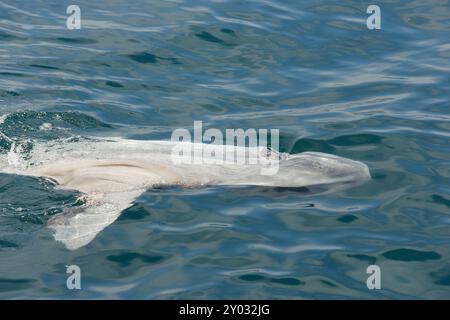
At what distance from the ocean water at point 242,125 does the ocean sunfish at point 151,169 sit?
190mm

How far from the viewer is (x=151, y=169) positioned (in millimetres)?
11266

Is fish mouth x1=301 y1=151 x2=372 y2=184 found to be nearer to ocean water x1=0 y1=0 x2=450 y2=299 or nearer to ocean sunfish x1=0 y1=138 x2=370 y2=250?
ocean sunfish x1=0 y1=138 x2=370 y2=250

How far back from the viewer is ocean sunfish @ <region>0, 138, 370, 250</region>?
35.6 ft

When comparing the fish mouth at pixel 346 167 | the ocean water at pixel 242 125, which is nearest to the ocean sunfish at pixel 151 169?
the fish mouth at pixel 346 167

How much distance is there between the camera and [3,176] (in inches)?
436

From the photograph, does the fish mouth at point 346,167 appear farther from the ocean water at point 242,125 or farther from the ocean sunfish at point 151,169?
the ocean water at point 242,125

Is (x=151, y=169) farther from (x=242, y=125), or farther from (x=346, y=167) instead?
(x=346, y=167)

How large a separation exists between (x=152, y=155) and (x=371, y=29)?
724 centimetres

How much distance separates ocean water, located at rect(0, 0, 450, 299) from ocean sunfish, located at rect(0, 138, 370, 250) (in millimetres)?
190

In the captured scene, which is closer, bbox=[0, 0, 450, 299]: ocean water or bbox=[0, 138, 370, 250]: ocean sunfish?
bbox=[0, 0, 450, 299]: ocean water

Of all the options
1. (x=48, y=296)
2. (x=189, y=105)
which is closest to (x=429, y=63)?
(x=189, y=105)

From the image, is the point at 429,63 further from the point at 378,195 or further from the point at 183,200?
the point at 183,200

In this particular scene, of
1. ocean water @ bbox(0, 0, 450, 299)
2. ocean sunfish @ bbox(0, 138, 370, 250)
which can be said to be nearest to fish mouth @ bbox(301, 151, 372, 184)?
ocean sunfish @ bbox(0, 138, 370, 250)

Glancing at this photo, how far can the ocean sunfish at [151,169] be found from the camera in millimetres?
10844
